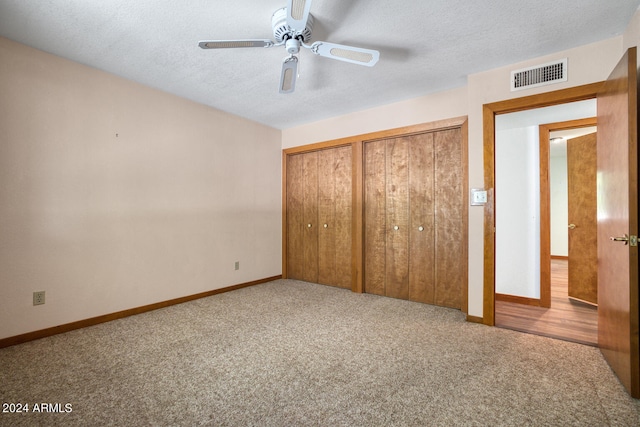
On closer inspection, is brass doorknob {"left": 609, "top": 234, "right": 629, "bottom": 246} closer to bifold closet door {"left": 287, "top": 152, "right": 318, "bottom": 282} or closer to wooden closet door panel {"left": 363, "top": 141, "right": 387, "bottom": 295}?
wooden closet door panel {"left": 363, "top": 141, "right": 387, "bottom": 295}

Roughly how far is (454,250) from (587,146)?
2.25m

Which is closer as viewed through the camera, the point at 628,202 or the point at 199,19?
the point at 628,202

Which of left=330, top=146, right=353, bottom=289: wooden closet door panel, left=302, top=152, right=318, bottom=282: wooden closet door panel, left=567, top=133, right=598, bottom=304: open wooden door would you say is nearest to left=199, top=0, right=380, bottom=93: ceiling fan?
left=330, top=146, right=353, bottom=289: wooden closet door panel

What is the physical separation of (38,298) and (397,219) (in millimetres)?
3588

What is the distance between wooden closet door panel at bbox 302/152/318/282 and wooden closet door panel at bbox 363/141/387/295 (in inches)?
33.6

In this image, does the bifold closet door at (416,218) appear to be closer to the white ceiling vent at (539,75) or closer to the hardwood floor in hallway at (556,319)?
the hardwood floor in hallway at (556,319)

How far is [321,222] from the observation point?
174 inches

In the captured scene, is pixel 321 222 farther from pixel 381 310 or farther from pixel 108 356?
pixel 108 356

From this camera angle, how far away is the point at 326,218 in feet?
14.3

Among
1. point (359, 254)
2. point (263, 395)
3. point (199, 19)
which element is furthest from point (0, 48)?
point (359, 254)

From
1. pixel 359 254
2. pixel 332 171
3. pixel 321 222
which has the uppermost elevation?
pixel 332 171

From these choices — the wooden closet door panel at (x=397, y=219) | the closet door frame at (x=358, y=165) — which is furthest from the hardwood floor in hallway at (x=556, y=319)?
the closet door frame at (x=358, y=165)

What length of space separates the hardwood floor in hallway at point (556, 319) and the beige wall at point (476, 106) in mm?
445

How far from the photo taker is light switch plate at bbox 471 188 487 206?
2744 mm
